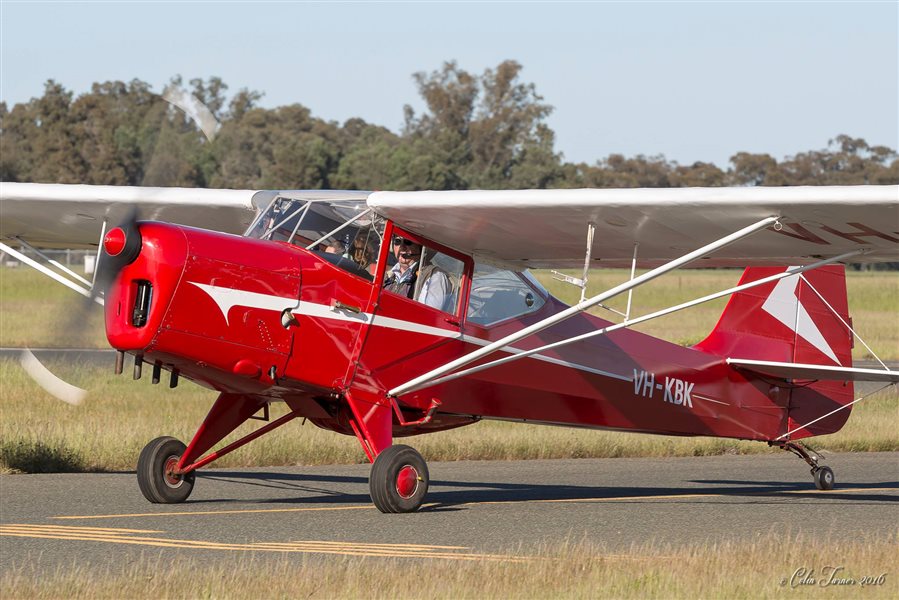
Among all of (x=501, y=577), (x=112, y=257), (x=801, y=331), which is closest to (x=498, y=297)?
(x=112, y=257)

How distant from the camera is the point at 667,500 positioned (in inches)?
454

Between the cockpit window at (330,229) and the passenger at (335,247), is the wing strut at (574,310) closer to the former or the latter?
the cockpit window at (330,229)

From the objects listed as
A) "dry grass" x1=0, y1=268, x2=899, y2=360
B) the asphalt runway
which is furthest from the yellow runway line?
"dry grass" x1=0, y1=268, x2=899, y2=360

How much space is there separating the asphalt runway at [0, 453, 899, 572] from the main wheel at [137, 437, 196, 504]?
15cm

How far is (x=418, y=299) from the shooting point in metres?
10.5

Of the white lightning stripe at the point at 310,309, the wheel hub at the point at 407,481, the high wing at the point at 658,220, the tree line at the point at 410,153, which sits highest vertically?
the tree line at the point at 410,153

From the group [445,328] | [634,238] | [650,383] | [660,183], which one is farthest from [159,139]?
[660,183]

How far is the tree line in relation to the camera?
5016 centimetres

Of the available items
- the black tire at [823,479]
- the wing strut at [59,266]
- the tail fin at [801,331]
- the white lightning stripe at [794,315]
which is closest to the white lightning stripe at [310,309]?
the wing strut at [59,266]

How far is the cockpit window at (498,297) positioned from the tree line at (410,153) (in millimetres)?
24475

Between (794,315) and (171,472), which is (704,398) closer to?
(794,315)

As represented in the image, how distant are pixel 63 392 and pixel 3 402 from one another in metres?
7.93

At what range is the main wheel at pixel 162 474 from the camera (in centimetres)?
1026

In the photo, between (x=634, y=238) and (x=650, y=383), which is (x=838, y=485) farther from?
(x=634, y=238)
